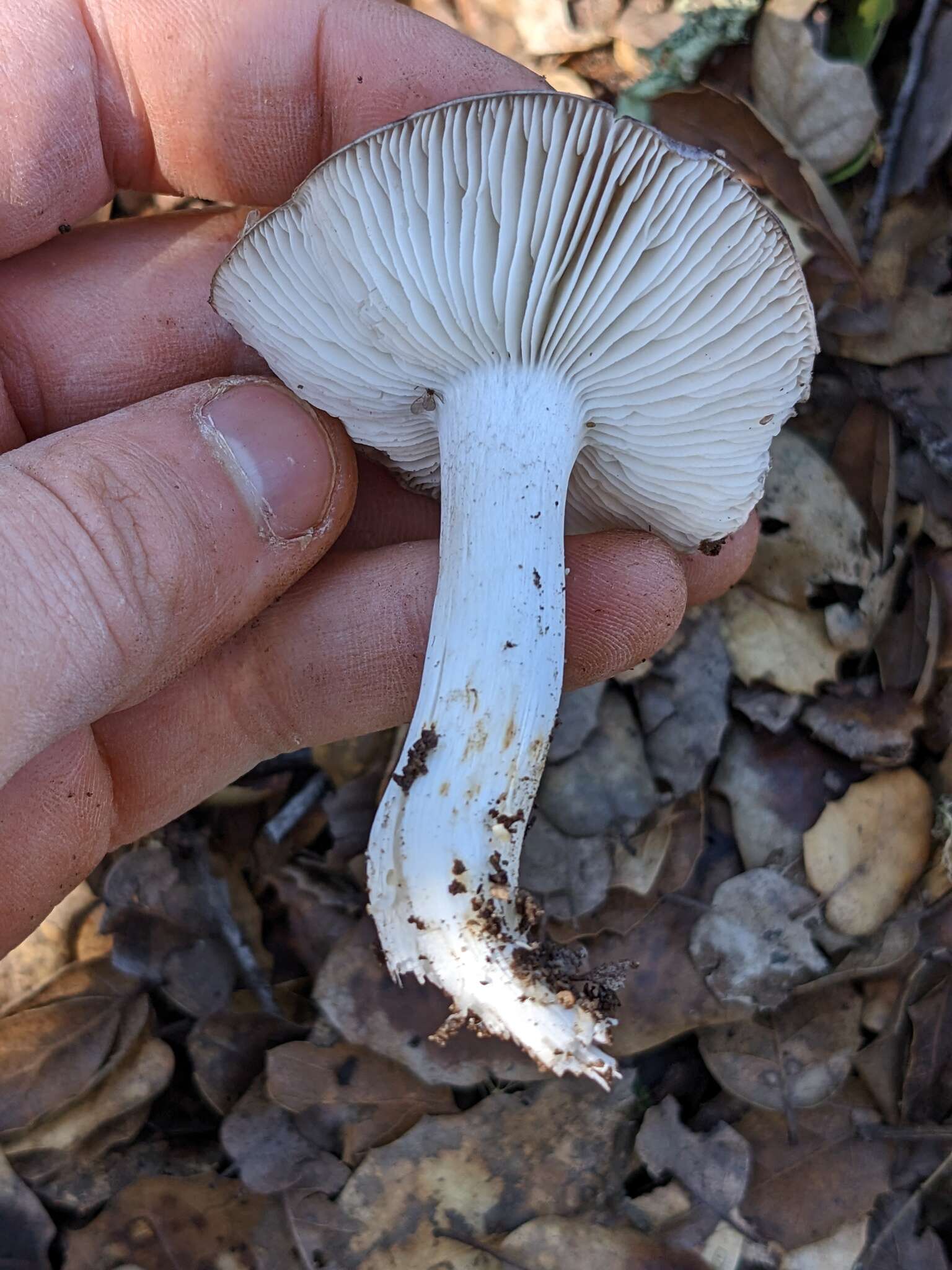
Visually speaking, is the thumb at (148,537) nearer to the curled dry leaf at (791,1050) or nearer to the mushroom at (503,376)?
the mushroom at (503,376)

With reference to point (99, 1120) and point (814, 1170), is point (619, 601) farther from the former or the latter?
point (99, 1120)

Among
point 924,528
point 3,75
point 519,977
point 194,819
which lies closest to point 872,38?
point 924,528

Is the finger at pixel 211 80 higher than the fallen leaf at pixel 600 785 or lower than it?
higher

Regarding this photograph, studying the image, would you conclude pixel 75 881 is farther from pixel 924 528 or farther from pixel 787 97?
pixel 787 97

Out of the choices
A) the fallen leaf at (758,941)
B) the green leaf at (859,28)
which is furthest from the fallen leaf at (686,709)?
the green leaf at (859,28)

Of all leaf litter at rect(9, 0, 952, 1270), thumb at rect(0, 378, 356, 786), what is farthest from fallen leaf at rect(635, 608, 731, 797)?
thumb at rect(0, 378, 356, 786)

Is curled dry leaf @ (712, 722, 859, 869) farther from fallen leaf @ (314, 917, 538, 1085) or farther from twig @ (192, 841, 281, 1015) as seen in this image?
twig @ (192, 841, 281, 1015)

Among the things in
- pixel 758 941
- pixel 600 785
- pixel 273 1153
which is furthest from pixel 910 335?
pixel 273 1153
